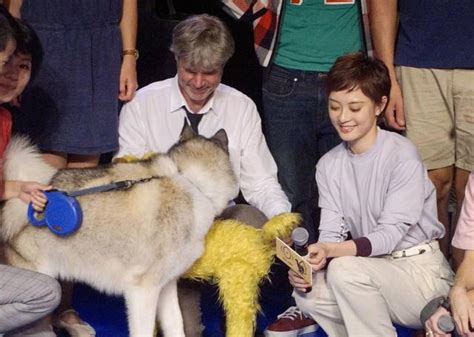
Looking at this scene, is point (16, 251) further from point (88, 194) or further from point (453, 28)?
point (453, 28)

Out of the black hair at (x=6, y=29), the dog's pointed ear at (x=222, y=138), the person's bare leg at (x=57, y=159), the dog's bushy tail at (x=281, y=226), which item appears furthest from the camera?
the person's bare leg at (x=57, y=159)

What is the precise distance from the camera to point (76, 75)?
323cm

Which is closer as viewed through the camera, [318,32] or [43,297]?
[43,297]

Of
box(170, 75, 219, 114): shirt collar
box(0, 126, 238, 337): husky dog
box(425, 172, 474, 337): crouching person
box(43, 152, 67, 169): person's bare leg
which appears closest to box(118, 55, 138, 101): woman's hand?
box(170, 75, 219, 114): shirt collar

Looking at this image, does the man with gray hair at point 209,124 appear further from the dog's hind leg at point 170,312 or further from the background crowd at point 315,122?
the dog's hind leg at point 170,312

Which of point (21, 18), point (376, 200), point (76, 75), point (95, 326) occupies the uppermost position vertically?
point (21, 18)

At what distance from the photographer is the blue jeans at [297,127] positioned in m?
3.48

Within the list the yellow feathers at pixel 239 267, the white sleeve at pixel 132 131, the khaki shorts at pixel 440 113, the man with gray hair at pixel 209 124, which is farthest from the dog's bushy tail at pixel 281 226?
the khaki shorts at pixel 440 113

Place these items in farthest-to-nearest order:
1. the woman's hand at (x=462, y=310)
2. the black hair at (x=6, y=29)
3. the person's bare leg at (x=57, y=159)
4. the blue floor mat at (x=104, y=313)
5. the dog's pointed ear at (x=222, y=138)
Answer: the blue floor mat at (x=104, y=313) < the person's bare leg at (x=57, y=159) < the dog's pointed ear at (x=222, y=138) < the black hair at (x=6, y=29) < the woman's hand at (x=462, y=310)

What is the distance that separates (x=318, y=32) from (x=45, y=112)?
3.73 ft

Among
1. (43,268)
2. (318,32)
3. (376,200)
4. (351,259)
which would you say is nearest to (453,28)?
(318,32)

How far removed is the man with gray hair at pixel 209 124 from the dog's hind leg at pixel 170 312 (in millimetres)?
439

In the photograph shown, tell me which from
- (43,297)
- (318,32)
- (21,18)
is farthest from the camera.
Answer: (318,32)

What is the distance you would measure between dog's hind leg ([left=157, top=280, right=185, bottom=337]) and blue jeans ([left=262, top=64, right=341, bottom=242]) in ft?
2.74
